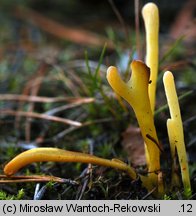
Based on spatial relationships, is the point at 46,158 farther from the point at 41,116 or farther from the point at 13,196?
the point at 41,116

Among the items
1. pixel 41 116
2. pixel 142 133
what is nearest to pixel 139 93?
pixel 142 133

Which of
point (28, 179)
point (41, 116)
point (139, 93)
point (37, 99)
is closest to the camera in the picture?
point (139, 93)

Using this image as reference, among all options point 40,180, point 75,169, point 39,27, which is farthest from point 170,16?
point 40,180

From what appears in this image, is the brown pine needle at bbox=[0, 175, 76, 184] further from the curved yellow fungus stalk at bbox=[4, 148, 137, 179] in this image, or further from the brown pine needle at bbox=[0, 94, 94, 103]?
the brown pine needle at bbox=[0, 94, 94, 103]

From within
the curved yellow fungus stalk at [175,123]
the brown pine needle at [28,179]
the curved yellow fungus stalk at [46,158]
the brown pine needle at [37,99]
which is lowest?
the brown pine needle at [28,179]

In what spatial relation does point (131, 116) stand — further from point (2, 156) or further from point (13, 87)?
point (13, 87)

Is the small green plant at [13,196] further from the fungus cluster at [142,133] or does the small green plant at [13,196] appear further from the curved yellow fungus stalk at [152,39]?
the curved yellow fungus stalk at [152,39]

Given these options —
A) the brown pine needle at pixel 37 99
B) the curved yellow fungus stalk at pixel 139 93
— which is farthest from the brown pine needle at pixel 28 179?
the brown pine needle at pixel 37 99

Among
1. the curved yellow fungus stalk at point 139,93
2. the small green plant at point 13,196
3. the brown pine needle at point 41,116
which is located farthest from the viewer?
the brown pine needle at point 41,116
